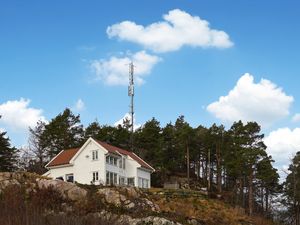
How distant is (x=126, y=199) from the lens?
3909cm

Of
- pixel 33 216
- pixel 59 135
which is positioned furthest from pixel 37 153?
pixel 33 216

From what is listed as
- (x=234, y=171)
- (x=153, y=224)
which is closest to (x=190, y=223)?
(x=153, y=224)

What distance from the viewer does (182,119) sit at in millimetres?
92438

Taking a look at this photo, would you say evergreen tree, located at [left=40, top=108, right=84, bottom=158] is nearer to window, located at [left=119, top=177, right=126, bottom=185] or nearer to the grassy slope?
window, located at [left=119, top=177, right=126, bottom=185]

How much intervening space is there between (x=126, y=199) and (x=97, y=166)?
18.8m

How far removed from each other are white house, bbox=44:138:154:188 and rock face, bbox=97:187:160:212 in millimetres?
15706

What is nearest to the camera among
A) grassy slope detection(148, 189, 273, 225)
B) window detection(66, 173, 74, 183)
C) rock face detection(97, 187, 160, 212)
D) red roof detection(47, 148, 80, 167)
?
rock face detection(97, 187, 160, 212)

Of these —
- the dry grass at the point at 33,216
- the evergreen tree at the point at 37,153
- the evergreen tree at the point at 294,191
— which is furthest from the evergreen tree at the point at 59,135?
the dry grass at the point at 33,216

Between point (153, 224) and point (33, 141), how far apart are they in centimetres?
4521

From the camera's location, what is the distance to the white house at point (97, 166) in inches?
2260

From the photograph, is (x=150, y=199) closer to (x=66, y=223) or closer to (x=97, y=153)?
(x=97, y=153)

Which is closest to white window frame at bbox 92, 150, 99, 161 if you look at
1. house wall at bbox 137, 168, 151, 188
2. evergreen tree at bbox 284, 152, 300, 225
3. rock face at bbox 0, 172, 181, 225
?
house wall at bbox 137, 168, 151, 188

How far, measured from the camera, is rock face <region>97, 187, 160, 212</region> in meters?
38.2

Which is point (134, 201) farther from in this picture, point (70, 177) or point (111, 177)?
point (70, 177)
